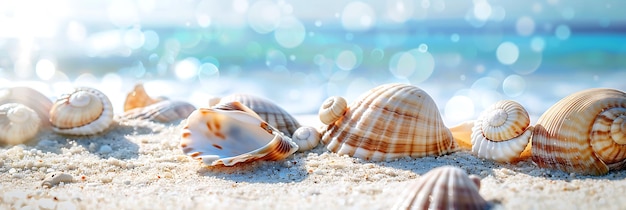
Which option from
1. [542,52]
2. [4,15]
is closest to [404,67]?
[542,52]

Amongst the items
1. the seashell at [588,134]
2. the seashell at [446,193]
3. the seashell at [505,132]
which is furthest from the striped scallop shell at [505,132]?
the seashell at [446,193]

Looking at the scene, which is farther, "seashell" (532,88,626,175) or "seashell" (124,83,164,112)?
"seashell" (124,83,164,112)

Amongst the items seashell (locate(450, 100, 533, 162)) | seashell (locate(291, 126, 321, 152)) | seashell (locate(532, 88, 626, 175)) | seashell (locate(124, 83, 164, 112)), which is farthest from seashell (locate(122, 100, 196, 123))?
A: seashell (locate(532, 88, 626, 175))

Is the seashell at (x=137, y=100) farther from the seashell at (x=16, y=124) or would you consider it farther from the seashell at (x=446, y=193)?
the seashell at (x=446, y=193)

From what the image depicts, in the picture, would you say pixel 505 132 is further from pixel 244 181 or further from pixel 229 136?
pixel 229 136

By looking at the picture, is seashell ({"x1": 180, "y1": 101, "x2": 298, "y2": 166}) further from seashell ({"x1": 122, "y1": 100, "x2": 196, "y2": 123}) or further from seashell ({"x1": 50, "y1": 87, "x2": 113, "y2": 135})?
seashell ({"x1": 122, "y1": 100, "x2": 196, "y2": 123})

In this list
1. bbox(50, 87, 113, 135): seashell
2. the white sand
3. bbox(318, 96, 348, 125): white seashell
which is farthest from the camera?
bbox(50, 87, 113, 135): seashell

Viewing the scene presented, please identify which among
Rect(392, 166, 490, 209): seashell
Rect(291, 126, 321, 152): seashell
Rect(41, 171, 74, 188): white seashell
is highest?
Rect(392, 166, 490, 209): seashell
